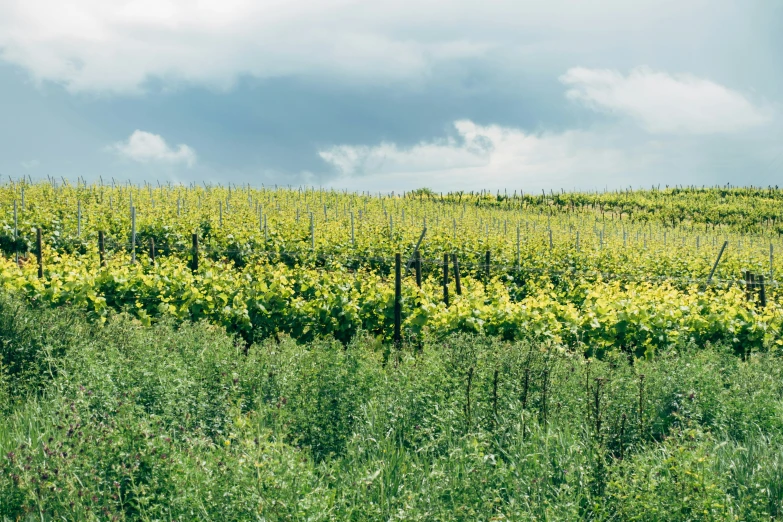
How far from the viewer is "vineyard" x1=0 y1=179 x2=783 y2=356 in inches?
408

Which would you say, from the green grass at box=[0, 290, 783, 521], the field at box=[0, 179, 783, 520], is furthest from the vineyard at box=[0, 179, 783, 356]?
the green grass at box=[0, 290, 783, 521]

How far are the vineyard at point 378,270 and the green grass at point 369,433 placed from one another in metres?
2.34

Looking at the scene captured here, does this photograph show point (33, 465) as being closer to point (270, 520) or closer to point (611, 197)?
point (270, 520)

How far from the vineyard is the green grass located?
2.34m

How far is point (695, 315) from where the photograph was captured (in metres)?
10.6

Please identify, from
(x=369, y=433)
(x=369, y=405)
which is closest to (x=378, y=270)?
(x=369, y=405)

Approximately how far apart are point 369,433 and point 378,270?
617 inches

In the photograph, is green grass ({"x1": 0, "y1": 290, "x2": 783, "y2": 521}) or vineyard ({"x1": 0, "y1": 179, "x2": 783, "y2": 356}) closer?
green grass ({"x1": 0, "y1": 290, "x2": 783, "y2": 521})

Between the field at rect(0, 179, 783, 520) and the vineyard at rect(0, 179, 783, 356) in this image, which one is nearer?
the field at rect(0, 179, 783, 520)

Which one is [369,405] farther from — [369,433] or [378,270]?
[378,270]

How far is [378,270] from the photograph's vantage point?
2122cm

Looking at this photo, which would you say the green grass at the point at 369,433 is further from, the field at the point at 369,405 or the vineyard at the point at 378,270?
the vineyard at the point at 378,270

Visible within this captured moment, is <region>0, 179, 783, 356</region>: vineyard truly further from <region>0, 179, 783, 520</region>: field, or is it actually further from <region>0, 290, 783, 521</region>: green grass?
<region>0, 290, 783, 521</region>: green grass

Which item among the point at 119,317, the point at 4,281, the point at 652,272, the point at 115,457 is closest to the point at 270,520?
the point at 115,457
